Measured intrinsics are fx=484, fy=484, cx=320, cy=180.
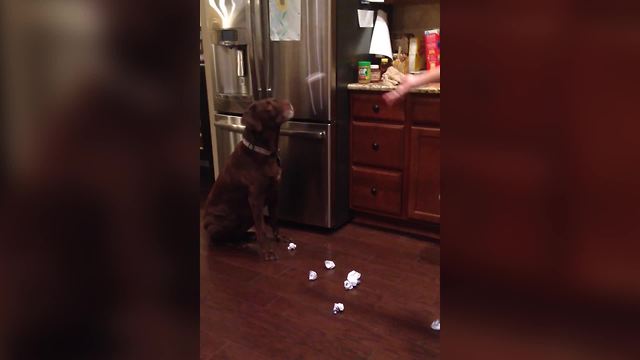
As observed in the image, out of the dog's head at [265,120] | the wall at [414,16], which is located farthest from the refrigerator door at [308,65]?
the wall at [414,16]

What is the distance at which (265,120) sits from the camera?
234cm

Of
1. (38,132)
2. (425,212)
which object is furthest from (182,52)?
(425,212)

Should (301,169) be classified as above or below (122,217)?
below

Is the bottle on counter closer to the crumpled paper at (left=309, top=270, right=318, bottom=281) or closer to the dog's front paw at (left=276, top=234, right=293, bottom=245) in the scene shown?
the dog's front paw at (left=276, top=234, right=293, bottom=245)

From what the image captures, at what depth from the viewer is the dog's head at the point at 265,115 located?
233 centimetres

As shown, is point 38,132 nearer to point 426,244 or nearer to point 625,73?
point 625,73

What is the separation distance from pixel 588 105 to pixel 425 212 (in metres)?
2.34

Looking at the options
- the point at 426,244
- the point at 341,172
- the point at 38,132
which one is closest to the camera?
the point at 38,132

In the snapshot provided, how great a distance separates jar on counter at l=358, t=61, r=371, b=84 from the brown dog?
475 mm

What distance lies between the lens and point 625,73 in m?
0.21

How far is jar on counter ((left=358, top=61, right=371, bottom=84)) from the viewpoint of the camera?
8.57ft

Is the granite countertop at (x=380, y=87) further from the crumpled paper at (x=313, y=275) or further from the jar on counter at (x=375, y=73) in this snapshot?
the crumpled paper at (x=313, y=275)

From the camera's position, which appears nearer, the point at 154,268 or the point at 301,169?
the point at 154,268

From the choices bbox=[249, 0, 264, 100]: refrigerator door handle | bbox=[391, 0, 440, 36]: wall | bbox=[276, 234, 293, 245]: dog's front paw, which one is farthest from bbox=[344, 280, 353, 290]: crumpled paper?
bbox=[391, 0, 440, 36]: wall
